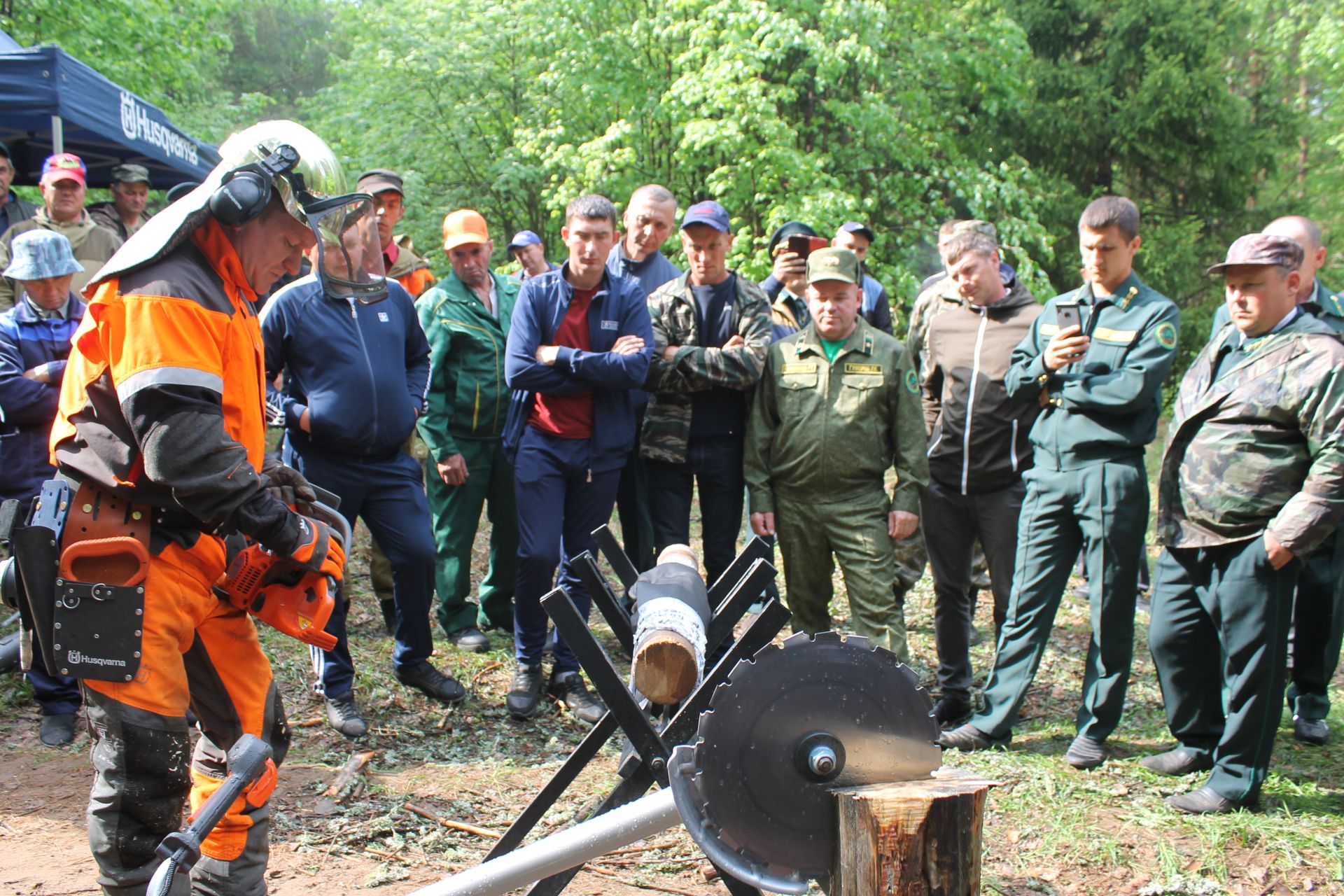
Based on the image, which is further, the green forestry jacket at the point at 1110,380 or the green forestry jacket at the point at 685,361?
the green forestry jacket at the point at 685,361

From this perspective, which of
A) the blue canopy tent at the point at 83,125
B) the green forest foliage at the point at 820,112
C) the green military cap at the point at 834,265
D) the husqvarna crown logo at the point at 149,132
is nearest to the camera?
the green military cap at the point at 834,265

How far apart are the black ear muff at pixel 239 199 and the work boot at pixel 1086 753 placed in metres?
3.77

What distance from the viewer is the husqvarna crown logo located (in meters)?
7.56

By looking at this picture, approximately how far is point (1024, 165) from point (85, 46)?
38.4 feet

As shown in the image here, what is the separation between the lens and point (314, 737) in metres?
4.46

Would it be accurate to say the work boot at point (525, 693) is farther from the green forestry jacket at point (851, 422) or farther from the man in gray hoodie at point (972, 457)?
the man in gray hoodie at point (972, 457)

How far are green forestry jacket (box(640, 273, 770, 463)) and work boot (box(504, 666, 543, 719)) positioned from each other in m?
1.22

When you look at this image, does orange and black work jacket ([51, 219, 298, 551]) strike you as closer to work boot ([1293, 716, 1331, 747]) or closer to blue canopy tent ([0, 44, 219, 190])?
work boot ([1293, 716, 1331, 747])

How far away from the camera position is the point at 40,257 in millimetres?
4379

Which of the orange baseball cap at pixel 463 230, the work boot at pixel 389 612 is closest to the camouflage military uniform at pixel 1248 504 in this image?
the orange baseball cap at pixel 463 230

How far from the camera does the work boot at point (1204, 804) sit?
3840mm

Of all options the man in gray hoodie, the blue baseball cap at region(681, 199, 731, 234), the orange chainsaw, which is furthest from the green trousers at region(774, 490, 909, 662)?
the orange chainsaw

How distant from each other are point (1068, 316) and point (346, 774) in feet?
11.5

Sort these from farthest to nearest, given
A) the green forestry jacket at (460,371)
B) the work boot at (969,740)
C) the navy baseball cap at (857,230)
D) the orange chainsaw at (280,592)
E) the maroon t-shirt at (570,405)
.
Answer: the navy baseball cap at (857,230)
the green forestry jacket at (460,371)
the maroon t-shirt at (570,405)
the work boot at (969,740)
the orange chainsaw at (280,592)
